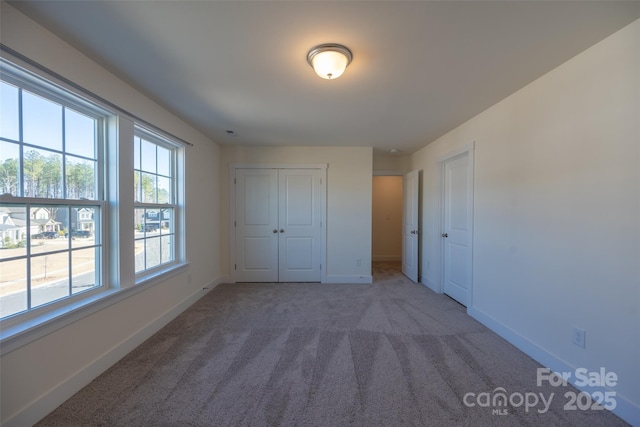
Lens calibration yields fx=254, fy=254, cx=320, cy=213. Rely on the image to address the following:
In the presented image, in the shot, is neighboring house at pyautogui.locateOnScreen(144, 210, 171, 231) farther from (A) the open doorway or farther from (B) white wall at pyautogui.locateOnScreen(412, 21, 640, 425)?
(A) the open doorway

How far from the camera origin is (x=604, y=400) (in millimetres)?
1623

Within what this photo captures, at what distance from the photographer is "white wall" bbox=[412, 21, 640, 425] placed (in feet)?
4.99

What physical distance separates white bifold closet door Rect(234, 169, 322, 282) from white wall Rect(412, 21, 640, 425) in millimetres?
2532

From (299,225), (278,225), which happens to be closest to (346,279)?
(299,225)

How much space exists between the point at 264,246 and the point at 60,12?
352 cm

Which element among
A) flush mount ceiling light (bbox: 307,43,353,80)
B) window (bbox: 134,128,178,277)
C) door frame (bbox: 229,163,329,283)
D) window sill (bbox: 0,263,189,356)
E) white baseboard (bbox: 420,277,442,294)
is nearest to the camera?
Result: window sill (bbox: 0,263,189,356)

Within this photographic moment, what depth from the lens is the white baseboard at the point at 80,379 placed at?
1448mm

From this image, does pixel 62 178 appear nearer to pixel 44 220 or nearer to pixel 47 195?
pixel 47 195

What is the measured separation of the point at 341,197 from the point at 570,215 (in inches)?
116

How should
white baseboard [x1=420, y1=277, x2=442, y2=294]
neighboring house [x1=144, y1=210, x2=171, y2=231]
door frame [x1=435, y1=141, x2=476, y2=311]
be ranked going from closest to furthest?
1. neighboring house [x1=144, y1=210, x2=171, y2=231]
2. door frame [x1=435, y1=141, x2=476, y2=311]
3. white baseboard [x1=420, y1=277, x2=442, y2=294]

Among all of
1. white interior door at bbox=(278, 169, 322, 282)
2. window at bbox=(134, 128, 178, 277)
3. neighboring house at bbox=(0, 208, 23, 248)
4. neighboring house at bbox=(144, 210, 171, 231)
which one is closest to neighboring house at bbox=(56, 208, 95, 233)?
neighboring house at bbox=(0, 208, 23, 248)

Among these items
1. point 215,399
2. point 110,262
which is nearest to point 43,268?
point 110,262

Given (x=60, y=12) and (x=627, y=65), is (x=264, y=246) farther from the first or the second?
(x=627, y=65)

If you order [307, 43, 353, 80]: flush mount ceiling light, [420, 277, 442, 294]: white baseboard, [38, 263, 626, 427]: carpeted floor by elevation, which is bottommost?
[38, 263, 626, 427]: carpeted floor
